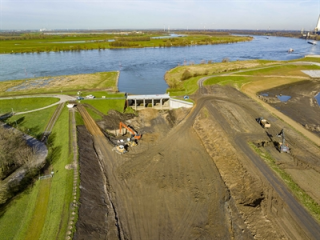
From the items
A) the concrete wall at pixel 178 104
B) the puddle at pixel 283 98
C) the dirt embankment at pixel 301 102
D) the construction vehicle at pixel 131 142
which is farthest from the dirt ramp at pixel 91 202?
the puddle at pixel 283 98

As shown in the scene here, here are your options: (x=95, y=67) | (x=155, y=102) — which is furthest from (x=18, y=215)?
(x=95, y=67)

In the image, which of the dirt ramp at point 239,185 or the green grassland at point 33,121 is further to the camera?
the green grassland at point 33,121

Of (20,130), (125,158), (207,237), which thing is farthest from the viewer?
(20,130)

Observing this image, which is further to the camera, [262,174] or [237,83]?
[237,83]

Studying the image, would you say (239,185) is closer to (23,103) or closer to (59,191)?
(59,191)

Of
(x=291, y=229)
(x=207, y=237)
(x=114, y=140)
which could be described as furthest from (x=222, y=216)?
(x=114, y=140)

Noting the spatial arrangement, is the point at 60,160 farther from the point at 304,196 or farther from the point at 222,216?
the point at 304,196

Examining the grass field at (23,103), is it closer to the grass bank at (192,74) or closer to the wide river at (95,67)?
the wide river at (95,67)
